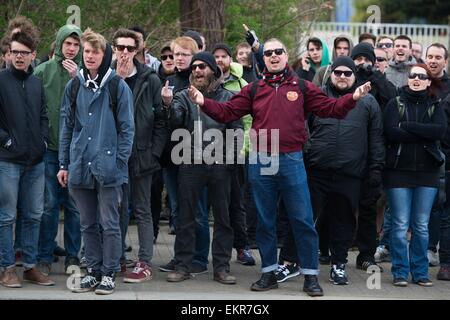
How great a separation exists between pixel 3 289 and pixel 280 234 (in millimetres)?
3239

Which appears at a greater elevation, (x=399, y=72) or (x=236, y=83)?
(x=399, y=72)

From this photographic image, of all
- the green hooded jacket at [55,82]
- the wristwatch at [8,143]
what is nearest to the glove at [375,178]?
the green hooded jacket at [55,82]

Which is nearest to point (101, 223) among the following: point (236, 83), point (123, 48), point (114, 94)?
point (114, 94)

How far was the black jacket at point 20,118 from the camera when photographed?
8398mm

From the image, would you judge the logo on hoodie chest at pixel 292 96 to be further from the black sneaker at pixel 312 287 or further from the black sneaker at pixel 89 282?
the black sneaker at pixel 89 282

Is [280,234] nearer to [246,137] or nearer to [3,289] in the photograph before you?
[246,137]

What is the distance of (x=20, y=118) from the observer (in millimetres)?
8461

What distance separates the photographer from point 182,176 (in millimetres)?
9023

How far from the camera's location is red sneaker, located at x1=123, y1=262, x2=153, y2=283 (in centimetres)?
890

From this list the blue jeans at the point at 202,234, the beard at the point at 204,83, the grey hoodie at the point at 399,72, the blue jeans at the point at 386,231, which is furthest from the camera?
the grey hoodie at the point at 399,72

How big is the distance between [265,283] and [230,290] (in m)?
0.33

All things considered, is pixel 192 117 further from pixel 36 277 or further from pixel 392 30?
pixel 392 30

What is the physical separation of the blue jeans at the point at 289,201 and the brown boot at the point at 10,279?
2.23m
